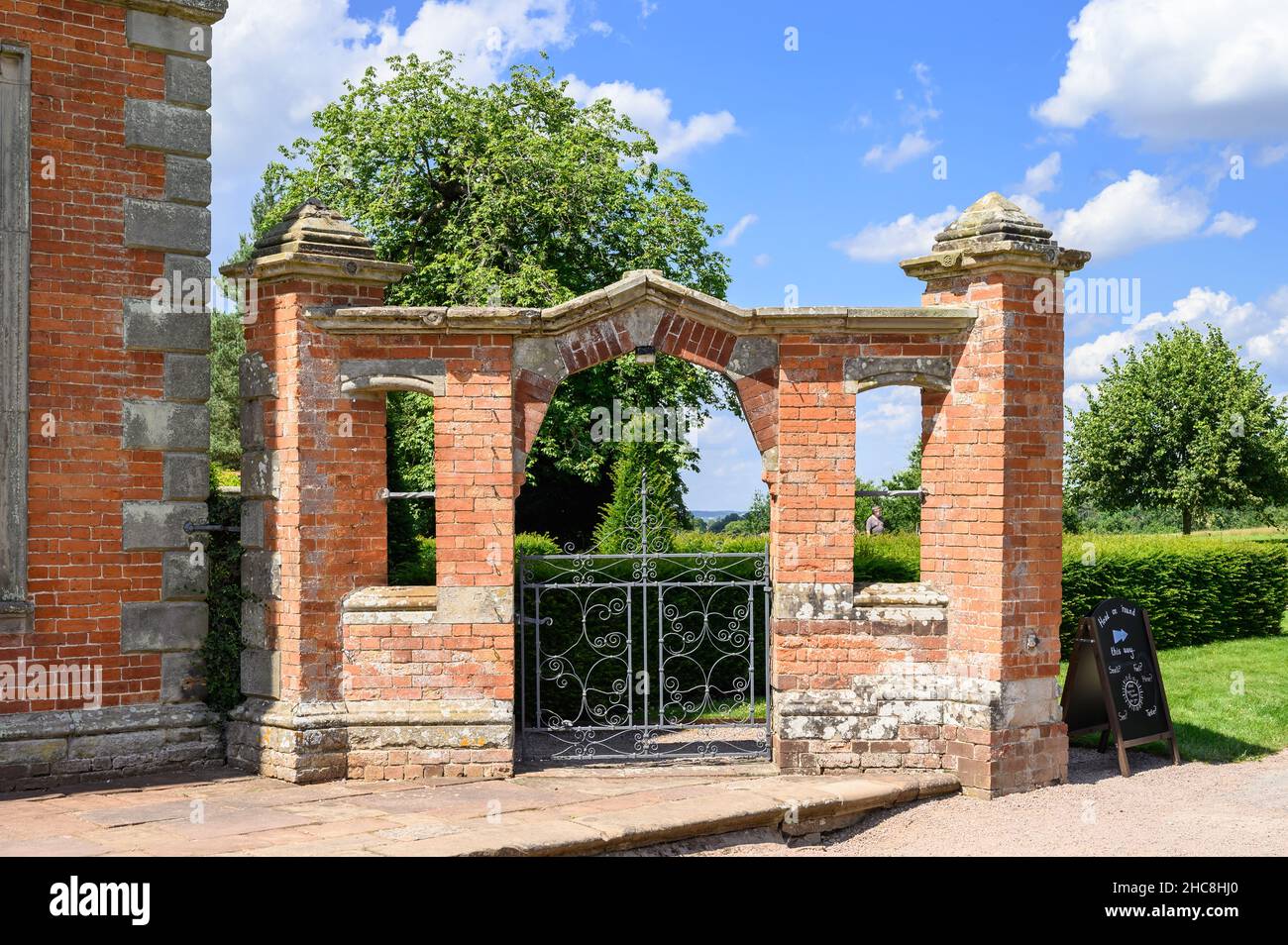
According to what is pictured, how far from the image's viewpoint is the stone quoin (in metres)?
9.12

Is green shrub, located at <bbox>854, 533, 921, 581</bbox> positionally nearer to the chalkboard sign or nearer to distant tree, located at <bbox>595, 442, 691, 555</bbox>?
distant tree, located at <bbox>595, 442, 691, 555</bbox>

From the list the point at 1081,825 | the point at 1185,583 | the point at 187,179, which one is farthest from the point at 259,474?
the point at 1185,583

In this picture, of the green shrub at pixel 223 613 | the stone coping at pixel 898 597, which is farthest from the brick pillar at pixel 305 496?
the stone coping at pixel 898 597

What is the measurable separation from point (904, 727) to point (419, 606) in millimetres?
3875

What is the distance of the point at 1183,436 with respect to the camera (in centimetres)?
3441

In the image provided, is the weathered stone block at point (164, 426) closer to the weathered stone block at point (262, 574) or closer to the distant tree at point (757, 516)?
the weathered stone block at point (262, 574)

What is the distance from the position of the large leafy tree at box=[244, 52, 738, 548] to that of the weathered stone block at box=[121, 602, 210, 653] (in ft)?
40.5

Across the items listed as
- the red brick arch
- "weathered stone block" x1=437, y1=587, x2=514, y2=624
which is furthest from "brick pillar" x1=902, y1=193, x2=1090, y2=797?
"weathered stone block" x1=437, y1=587, x2=514, y2=624

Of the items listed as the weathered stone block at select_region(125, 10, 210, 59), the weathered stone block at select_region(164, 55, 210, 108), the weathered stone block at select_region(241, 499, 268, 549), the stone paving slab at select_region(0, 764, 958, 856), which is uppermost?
the weathered stone block at select_region(125, 10, 210, 59)

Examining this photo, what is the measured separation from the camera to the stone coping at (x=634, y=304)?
9.12 meters

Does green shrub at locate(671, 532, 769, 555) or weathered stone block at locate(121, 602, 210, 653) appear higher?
green shrub at locate(671, 532, 769, 555)

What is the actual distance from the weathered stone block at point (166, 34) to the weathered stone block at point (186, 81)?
0.23 ft

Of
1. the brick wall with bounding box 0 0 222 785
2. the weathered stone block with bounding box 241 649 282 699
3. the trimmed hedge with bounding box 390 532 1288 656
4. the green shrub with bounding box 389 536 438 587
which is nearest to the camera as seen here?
the brick wall with bounding box 0 0 222 785

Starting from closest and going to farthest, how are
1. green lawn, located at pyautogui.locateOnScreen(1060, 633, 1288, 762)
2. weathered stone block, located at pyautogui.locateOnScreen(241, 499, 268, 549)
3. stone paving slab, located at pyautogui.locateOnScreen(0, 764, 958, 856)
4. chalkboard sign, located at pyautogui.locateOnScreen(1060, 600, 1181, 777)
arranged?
stone paving slab, located at pyautogui.locateOnScreen(0, 764, 958, 856), weathered stone block, located at pyautogui.locateOnScreen(241, 499, 268, 549), chalkboard sign, located at pyautogui.locateOnScreen(1060, 600, 1181, 777), green lawn, located at pyautogui.locateOnScreen(1060, 633, 1288, 762)
